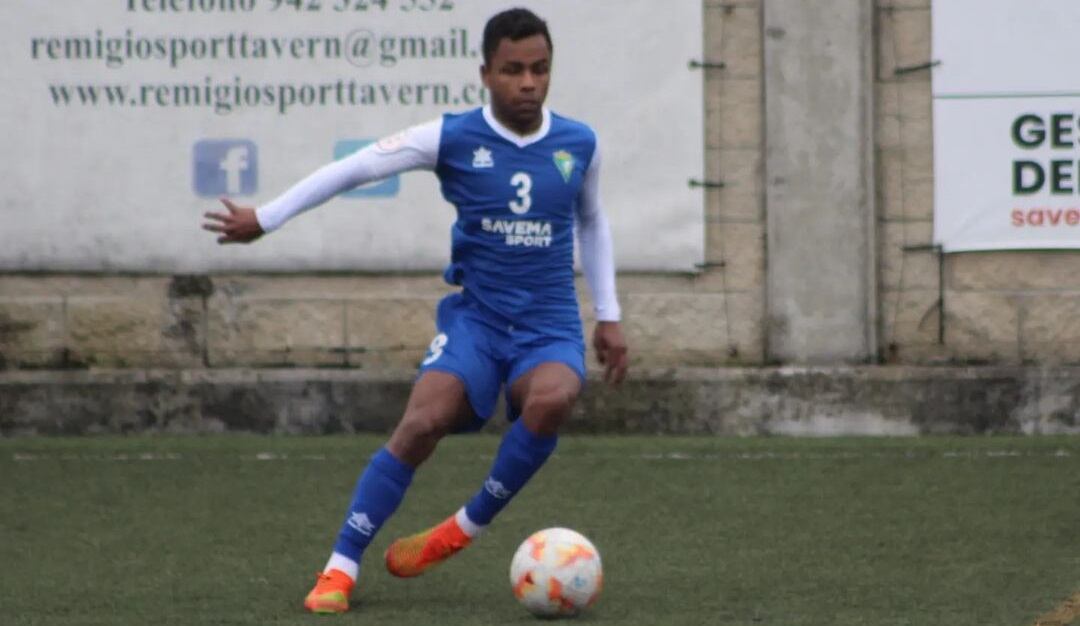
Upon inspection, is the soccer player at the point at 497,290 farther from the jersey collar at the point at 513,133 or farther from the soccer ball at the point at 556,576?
the soccer ball at the point at 556,576

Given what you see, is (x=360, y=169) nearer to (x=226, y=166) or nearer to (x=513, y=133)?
(x=513, y=133)

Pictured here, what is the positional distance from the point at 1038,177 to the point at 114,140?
15.5 ft

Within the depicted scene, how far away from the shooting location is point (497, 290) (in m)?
6.56

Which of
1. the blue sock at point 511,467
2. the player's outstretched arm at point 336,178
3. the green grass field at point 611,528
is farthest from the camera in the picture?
the blue sock at point 511,467

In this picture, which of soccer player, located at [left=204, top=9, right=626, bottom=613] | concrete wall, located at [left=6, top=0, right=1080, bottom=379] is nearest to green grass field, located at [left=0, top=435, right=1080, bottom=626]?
Result: soccer player, located at [left=204, top=9, right=626, bottom=613]

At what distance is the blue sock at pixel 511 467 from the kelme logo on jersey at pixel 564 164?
27.9 inches

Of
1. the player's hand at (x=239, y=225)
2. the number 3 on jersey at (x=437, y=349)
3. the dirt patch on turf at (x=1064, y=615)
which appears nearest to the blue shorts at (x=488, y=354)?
the number 3 on jersey at (x=437, y=349)

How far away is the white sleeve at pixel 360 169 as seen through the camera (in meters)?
6.24

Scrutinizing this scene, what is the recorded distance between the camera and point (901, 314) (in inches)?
471

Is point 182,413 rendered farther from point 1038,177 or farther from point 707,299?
point 1038,177

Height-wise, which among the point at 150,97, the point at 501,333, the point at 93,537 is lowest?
the point at 93,537

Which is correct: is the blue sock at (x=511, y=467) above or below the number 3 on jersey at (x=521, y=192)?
below

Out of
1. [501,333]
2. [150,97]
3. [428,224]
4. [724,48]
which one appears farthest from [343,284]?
[501,333]

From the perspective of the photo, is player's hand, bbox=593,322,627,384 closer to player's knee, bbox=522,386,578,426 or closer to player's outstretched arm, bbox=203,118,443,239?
player's knee, bbox=522,386,578,426
